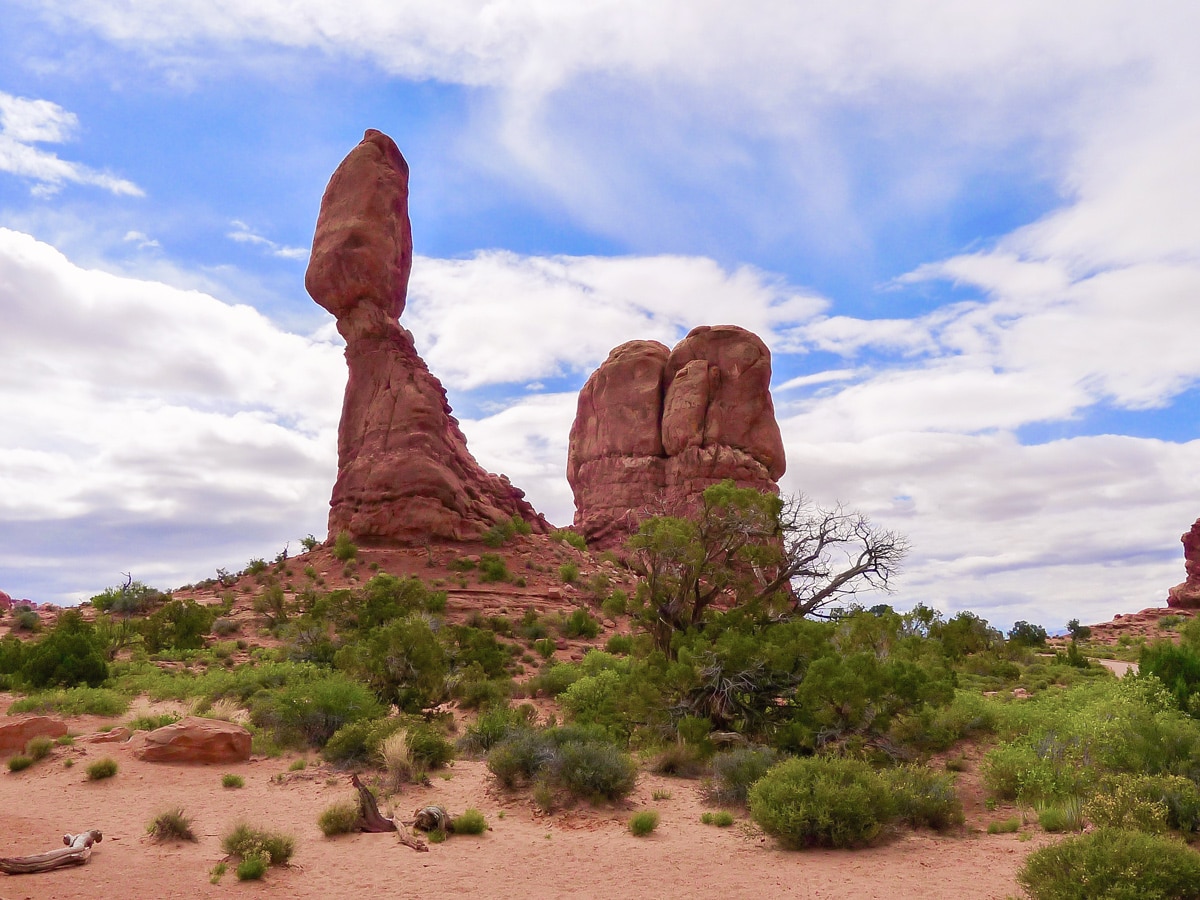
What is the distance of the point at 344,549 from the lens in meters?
36.7

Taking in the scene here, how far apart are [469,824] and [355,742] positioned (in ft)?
14.9

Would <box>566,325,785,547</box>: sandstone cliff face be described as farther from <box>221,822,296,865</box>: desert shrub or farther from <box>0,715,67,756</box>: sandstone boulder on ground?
<box>221,822,296,865</box>: desert shrub

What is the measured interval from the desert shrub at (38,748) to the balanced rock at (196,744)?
61.4 inches

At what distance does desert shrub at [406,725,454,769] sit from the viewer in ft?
44.6

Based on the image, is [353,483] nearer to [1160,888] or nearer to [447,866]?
[447,866]

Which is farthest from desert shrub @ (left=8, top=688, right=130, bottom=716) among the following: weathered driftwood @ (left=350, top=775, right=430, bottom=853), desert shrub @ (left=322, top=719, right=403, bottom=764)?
weathered driftwood @ (left=350, top=775, right=430, bottom=853)

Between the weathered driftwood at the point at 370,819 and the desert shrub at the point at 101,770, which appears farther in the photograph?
the desert shrub at the point at 101,770

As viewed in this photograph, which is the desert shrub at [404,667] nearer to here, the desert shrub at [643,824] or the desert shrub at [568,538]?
the desert shrub at [643,824]

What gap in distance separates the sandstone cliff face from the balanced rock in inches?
1479

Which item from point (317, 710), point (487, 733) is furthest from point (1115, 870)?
point (317, 710)

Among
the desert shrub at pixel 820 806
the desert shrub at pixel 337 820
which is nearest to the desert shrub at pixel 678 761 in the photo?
the desert shrub at pixel 820 806

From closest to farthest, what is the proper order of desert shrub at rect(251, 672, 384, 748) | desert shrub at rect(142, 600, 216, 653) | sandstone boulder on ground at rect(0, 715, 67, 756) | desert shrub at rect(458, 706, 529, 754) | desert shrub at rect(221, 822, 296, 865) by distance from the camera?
1. desert shrub at rect(221, 822, 296, 865)
2. sandstone boulder on ground at rect(0, 715, 67, 756)
3. desert shrub at rect(458, 706, 529, 754)
4. desert shrub at rect(251, 672, 384, 748)
5. desert shrub at rect(142, 600, 216, 653)

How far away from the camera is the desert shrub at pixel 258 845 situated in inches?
356

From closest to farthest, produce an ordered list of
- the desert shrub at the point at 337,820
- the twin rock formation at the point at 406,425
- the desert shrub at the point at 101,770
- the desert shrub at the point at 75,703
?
the desert shrub at the point at 337,820 → the desert shrub at the point at 101,770 → the desert shrub at the point at 75,703 → the twin rock formation at the point at 406,425
